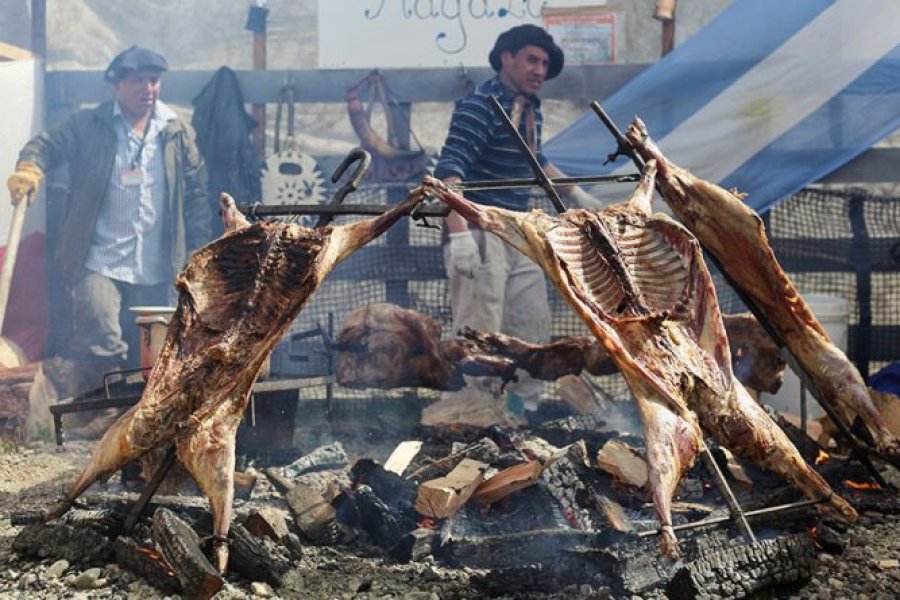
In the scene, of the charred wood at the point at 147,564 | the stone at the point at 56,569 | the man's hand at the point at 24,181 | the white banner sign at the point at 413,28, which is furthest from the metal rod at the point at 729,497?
the man's hand at the point at 24,181

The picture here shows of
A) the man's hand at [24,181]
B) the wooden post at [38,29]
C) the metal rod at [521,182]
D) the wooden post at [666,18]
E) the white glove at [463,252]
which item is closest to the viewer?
the metal rod at [521,182]

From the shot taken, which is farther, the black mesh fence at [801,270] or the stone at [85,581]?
the black mesh fence at [801,270]

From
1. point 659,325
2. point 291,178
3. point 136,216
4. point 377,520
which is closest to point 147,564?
point 377,520

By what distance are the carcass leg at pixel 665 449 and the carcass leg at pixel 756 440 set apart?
280mm

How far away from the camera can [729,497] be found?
3.94 meters

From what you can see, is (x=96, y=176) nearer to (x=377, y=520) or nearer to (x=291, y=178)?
(x=291, y=178)

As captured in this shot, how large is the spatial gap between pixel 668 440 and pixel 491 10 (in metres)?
7.30

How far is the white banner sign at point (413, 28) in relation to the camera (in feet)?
32.9

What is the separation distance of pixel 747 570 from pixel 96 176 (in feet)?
27.0

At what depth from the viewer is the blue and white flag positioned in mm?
8594

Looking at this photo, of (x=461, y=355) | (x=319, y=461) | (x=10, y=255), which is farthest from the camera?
(x=10, y=255)

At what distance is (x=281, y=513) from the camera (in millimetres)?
4875

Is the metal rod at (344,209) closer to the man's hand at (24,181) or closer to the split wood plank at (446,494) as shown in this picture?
the split wood plank at (446,494)

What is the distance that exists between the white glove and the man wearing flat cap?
55mm
